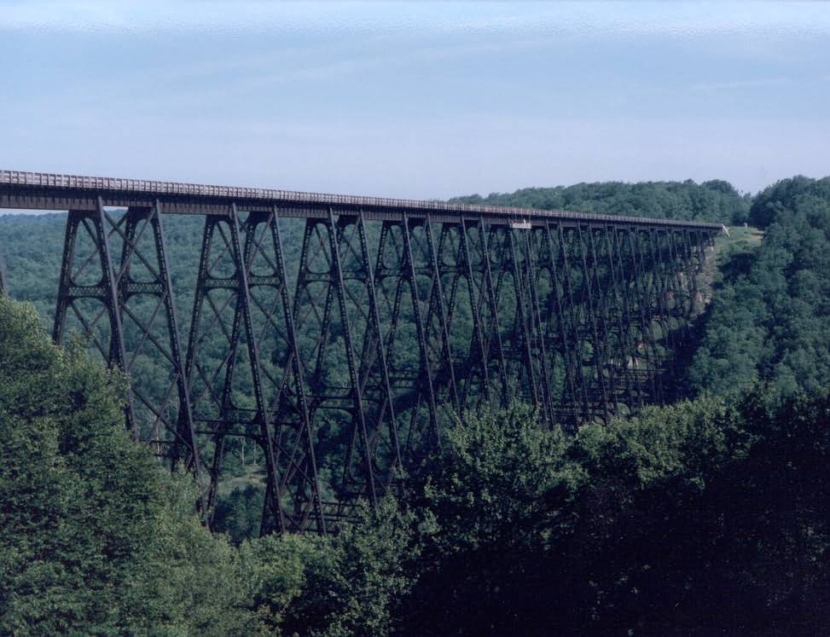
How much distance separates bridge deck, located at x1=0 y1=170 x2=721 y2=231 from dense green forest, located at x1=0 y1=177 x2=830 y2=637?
2.10 metres

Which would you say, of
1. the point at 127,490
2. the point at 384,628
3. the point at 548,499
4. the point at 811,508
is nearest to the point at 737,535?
the point at 811,508

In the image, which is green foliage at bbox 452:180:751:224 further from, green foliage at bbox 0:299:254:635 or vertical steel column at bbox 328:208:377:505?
green foliage at bbox 0:299:254:635

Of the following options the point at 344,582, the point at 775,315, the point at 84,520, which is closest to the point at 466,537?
the point at 344,582

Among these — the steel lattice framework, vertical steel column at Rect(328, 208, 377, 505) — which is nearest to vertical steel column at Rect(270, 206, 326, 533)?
the steel lattice framework

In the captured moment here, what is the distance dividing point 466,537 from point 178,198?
766cm

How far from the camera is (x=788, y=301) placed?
4566 cm

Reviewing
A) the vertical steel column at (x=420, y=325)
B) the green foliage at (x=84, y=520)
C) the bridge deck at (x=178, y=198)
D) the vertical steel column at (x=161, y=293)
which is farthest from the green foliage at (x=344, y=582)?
the vertical steel column at (x=420, y=325)

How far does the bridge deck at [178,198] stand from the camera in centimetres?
1437

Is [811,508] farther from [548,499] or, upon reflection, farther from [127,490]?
[127,490]

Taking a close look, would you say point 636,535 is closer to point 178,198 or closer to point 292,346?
point 292,346

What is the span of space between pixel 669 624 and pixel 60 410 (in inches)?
357

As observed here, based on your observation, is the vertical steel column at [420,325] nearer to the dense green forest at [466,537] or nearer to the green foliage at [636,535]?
the dense green forest at [466,537]

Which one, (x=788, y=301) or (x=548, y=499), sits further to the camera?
(x=788, y=301)

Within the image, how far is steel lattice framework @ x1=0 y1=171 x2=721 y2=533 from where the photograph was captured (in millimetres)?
16281
